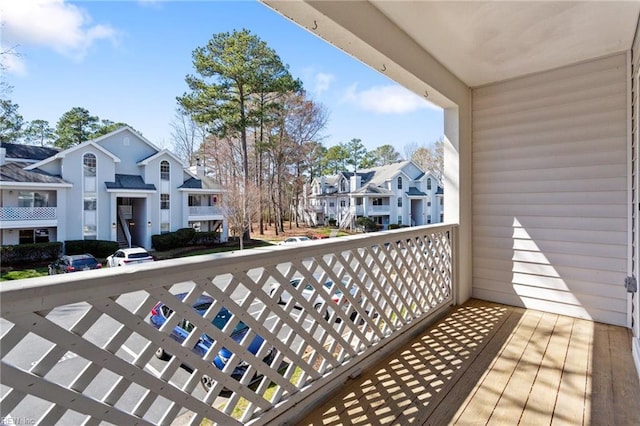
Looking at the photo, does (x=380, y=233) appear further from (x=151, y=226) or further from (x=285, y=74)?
(x=285, y=74)

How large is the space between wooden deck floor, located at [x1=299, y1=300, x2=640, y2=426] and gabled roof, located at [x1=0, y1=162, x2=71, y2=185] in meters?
1.73

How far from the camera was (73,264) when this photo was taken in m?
1.34

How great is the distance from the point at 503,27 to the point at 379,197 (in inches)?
75.4

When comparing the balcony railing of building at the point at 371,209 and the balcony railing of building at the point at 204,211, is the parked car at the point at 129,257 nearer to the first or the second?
the balcony railing of building at the point at 204,211

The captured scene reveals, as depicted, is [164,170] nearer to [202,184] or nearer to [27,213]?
[202,184]

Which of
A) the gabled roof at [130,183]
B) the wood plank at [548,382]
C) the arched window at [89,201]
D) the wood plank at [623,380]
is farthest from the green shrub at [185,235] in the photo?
the wood plank at [623,380]

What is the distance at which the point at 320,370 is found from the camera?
1.75m

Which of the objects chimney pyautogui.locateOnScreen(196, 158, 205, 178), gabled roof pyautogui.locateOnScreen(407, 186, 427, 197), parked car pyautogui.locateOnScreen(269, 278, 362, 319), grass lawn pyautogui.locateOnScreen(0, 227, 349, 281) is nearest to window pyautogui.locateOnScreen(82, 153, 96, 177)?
grass lawn pyautogui.locateOnScreen(0, 227, 349, 281)

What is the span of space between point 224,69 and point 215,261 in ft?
6.79

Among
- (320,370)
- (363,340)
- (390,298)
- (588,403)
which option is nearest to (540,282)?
(588,403)

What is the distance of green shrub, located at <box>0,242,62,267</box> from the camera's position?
123 centimetres

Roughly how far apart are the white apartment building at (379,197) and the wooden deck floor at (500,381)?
3.67 feet

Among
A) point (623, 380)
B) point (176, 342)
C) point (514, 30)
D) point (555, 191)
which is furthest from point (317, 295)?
point (555, 191)

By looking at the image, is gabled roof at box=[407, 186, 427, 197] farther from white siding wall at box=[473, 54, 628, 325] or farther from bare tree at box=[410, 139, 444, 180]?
white siding wall at box=[473, 54, 628, 325]
